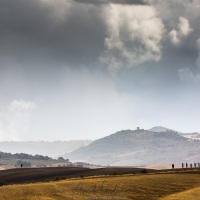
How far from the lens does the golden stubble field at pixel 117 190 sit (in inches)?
2486

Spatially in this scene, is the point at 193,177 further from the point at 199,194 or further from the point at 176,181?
the point at 199,194

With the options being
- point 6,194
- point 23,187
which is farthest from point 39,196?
point 23,187

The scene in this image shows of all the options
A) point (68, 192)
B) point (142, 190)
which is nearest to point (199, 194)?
point (142, 190)

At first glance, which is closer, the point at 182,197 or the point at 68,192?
the point at 182,197

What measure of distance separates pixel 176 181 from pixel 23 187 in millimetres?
26241

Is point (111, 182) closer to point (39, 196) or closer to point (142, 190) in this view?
point (142, 190)

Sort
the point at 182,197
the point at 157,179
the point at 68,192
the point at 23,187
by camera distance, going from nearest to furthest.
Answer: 1. the point at 182,197
2. the point at 68,192
3. the point at 23,187
4. the point at 157,179

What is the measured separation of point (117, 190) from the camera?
68.9m

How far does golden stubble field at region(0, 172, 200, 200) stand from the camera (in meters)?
63.2

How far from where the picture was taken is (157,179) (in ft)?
259

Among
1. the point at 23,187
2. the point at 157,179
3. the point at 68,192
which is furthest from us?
the point at 157,179

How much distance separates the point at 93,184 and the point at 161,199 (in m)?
16.7

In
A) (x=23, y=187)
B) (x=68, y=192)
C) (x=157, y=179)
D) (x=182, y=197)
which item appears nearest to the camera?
(x=182, y=197)

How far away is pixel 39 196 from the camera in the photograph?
207 ft
